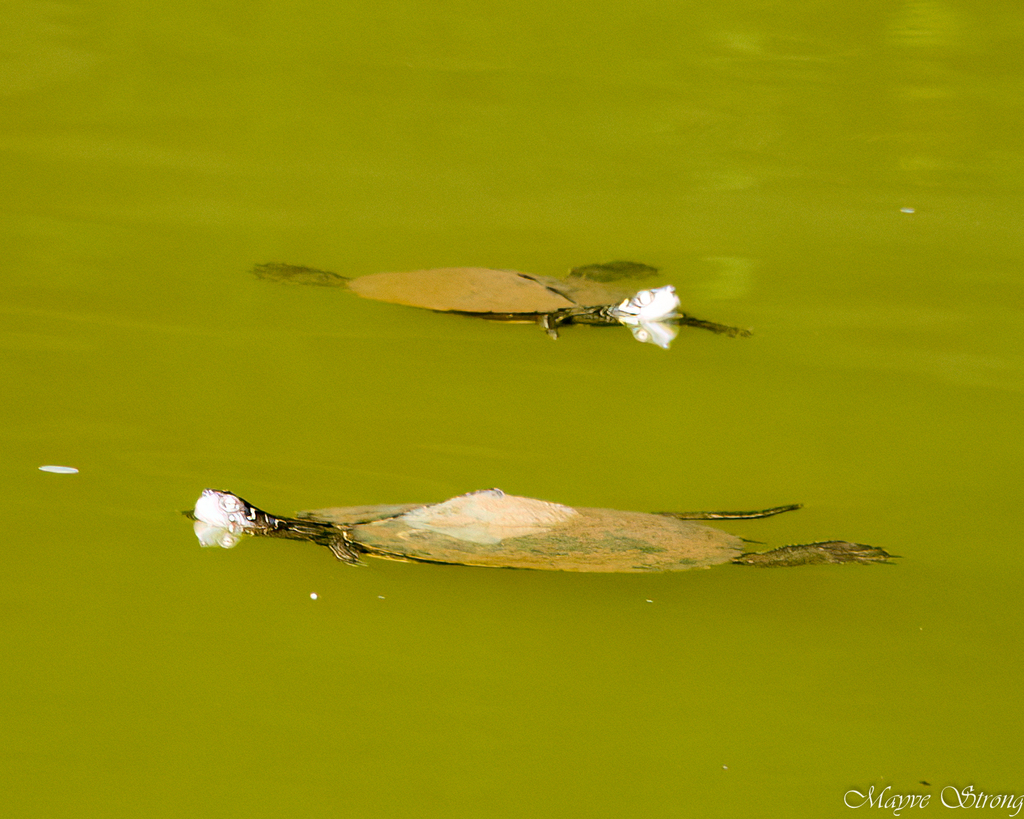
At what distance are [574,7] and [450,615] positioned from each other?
2473 millimetres

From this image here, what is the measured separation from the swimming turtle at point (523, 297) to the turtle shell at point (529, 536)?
662 millimetres

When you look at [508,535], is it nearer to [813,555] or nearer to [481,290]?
[813,555]

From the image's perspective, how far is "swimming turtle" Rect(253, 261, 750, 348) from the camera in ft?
6.24

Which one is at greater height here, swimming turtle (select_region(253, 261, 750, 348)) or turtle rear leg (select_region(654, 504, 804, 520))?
swimming turtle (select_region(253, 261, 750, 348))

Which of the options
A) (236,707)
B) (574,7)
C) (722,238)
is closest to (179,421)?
(236,707)

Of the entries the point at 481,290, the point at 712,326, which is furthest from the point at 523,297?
the point at 712,326

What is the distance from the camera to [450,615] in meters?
1.21

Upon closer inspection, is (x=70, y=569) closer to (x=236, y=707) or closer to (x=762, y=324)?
(x=236, y=707)

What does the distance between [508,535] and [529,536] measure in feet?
0.09

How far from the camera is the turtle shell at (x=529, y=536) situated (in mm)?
1198

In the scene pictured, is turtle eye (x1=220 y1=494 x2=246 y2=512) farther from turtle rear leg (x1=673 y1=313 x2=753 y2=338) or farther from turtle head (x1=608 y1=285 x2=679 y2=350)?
turtle rear leg (x1=673 y1=313 x2=753 y2=338)

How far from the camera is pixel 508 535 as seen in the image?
1.23 metres

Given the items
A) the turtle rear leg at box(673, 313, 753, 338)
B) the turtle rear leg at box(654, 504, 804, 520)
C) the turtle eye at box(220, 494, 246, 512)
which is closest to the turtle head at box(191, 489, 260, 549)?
the turtle eye at box(220, 494, 246, 512)

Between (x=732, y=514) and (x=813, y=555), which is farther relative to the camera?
(x=732, y=514)
